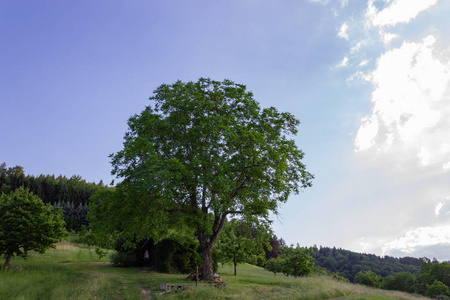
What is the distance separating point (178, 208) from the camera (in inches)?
897

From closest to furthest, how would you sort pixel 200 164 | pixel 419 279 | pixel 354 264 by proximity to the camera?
pixel 200 164 < pixel 419 279 < pixel 354 264

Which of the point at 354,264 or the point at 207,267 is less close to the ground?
the point at 207,267

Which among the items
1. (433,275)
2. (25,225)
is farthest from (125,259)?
(433,275)

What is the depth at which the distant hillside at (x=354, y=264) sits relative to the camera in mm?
103625

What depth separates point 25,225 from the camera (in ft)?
77.4

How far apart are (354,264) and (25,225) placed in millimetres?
117679

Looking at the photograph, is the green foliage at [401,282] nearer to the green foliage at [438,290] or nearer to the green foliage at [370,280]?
the green foliage at [370,280]

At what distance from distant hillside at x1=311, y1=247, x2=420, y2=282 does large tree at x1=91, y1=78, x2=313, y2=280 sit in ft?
286

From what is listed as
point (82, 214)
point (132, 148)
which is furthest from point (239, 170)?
point (82, 214)

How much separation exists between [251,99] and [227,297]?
1623 centimetres

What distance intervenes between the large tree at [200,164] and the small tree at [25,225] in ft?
15.6

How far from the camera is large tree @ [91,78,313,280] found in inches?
805

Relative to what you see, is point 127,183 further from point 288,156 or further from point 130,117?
point 288,156

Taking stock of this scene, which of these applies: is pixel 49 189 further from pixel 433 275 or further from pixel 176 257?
pixel 433 275
